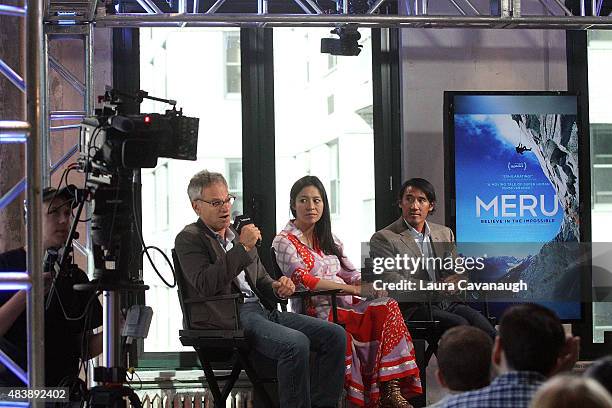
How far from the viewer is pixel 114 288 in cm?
395

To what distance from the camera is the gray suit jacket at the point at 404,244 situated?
569cm

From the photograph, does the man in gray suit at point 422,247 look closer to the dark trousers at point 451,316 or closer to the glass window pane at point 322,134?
the dark trousers at point 451,316

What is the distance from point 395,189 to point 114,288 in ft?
9.77

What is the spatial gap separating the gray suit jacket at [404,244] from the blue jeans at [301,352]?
641mm

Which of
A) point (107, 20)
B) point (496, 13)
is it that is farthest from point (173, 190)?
point (496, 13)

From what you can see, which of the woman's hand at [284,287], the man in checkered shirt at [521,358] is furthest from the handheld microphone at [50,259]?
the man in checkered shirt at [521,358]

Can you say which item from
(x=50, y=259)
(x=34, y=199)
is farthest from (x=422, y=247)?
(x=34, y=199)

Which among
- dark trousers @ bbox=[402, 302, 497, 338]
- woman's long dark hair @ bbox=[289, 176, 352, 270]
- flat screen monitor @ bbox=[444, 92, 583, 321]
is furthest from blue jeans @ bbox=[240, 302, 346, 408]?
flat screen monitor @ bbox=[444, 92, 583, 321]

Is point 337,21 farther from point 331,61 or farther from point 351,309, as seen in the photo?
point 351,309

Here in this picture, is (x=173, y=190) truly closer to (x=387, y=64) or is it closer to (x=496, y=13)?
(x=387, y=64)

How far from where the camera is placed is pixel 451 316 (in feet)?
18.4

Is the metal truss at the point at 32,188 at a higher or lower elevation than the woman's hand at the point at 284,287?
higher

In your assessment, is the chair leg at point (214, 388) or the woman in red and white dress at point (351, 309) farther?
the woman in red and white dress at point (351, 309)

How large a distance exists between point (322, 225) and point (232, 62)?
4.71 ft
